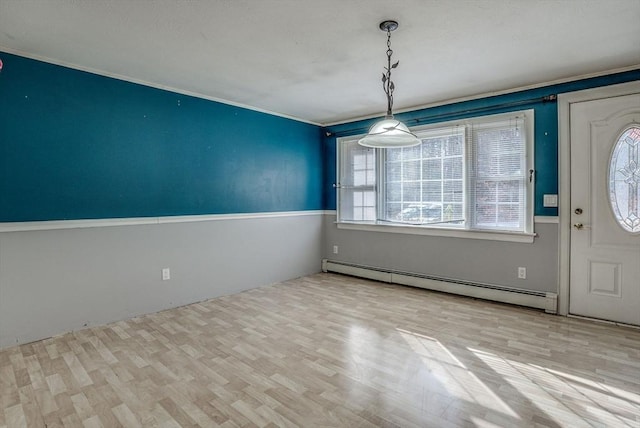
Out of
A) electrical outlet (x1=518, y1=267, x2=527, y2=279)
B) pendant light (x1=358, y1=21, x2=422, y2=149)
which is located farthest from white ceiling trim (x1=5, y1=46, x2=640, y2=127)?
electrical outlet (x1=518, y1=267, x2=527, y2=279)

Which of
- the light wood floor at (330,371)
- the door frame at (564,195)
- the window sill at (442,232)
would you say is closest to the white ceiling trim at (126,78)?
the window sill at (442,232)

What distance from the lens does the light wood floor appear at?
1.93 metres

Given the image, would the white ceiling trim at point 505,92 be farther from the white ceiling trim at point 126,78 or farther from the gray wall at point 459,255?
the white ceiling trim at point 126,78

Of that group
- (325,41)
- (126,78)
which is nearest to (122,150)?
(126,78)

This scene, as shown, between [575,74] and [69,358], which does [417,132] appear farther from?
[69,358]

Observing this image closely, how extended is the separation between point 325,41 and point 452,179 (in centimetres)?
245

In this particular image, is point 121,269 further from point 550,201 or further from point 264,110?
point 550,201

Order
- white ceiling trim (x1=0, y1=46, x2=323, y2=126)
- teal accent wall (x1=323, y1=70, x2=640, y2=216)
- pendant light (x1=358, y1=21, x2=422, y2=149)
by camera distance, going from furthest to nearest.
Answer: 1. teal accent wall (x1=323, y1=70, x2=640, y2=216)
2. white ceiling trim (x1=0, y1=46, x2=323, y2=126)
3. pendant light (x1=358, y1=21, x2=422, y2=149)

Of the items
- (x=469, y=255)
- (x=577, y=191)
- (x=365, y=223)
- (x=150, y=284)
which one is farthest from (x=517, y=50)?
(x=150, y=284)

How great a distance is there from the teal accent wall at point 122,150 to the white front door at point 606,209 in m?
3.50

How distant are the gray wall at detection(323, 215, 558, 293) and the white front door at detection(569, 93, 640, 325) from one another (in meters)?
0.24

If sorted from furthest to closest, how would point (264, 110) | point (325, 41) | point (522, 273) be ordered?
point (264, 110)
point (522, 273)
point (325, 41)

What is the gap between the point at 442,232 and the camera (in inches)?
171

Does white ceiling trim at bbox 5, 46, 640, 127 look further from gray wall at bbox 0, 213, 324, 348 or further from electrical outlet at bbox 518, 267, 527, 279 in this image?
electrical outlet at bbox 518, 267, 527, 279
